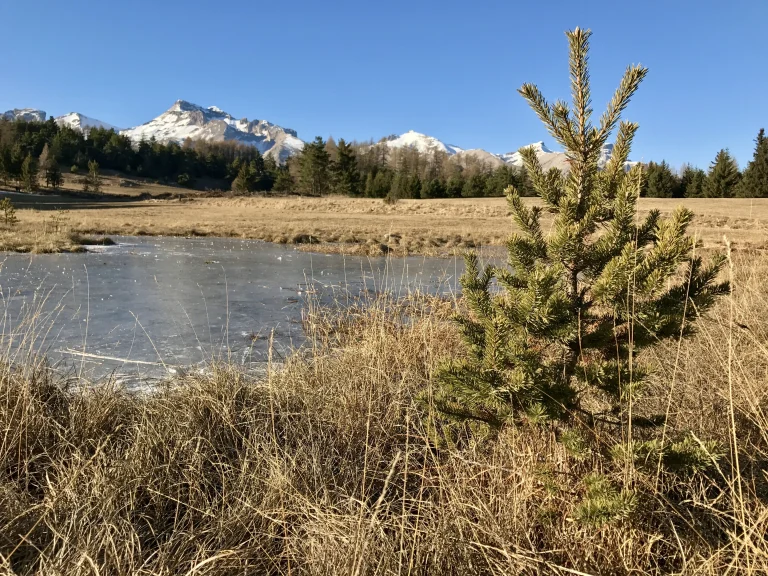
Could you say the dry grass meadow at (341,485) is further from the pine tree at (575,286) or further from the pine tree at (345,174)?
the pine tree at (345,174)

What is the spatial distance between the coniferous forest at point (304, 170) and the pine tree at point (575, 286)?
37.6 meters

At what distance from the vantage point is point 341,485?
2158mm

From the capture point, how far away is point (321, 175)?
60.4 m

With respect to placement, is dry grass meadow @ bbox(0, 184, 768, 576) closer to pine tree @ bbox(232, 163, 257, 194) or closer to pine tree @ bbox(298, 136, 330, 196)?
pine tree @ bbox(298, 136, 330, 196)

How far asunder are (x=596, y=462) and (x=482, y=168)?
7862 centimetres

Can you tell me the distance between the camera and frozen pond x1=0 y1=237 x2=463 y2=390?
420 cm

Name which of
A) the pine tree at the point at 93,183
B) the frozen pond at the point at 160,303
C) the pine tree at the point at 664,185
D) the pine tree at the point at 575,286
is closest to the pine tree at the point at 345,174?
the pine tree at the point at 93,183

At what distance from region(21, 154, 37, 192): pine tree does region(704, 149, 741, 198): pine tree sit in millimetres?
67270

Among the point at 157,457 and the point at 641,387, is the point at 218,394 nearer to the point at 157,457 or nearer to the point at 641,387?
the point at 157,457

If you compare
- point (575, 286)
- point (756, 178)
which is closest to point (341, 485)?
point (575, 286)

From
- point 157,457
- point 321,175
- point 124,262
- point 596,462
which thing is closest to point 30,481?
point 157,457

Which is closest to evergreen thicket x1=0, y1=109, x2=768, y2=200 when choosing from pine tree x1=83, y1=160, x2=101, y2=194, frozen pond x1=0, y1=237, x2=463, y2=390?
pine tree x1=83, y1=160, x2=101, y2=194

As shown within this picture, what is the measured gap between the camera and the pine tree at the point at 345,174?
57.3 m

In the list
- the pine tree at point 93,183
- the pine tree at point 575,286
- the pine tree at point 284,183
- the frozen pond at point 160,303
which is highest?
the pine tree at point 284,183
